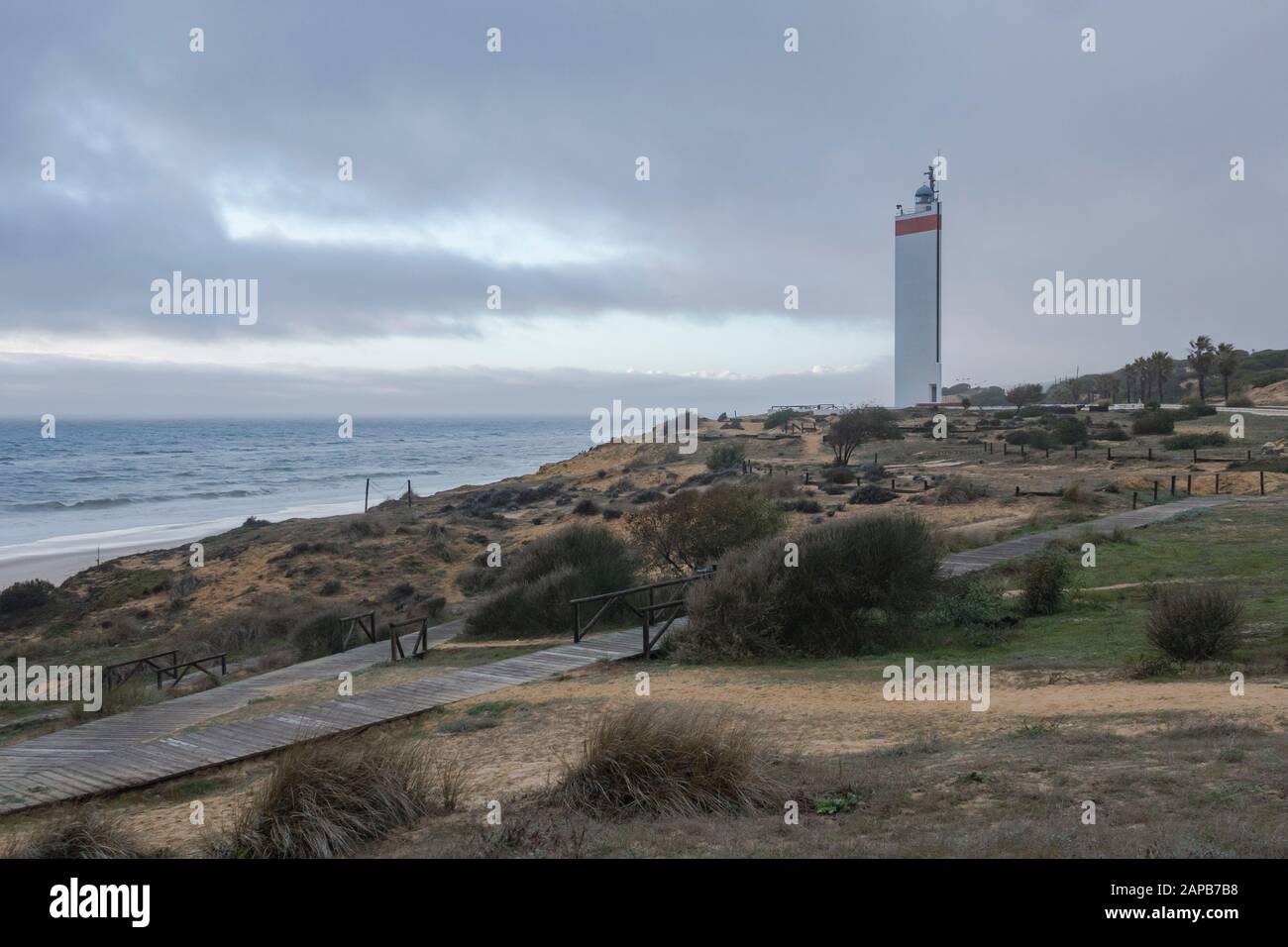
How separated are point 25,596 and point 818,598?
25149 millimetres

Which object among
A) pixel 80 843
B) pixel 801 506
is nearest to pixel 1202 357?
pixel 801 506

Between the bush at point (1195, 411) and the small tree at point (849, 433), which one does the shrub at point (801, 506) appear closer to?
the small tree at point (849, 433)

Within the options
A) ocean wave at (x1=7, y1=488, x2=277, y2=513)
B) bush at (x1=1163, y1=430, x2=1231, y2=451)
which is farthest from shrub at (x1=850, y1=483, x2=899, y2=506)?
ocean wave at (x1=7, y1=488, x2=277, y2=513)

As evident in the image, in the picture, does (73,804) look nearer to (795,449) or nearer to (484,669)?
(484,669)

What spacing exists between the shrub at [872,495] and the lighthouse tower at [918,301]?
112 feet

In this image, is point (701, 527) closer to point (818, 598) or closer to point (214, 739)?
point (818, 598)

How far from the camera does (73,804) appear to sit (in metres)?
8.52

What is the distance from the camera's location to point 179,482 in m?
71.8

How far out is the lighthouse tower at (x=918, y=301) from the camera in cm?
6300

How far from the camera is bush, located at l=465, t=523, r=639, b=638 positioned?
1730 cm

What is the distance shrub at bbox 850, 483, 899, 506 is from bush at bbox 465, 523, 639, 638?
44.7 ft
